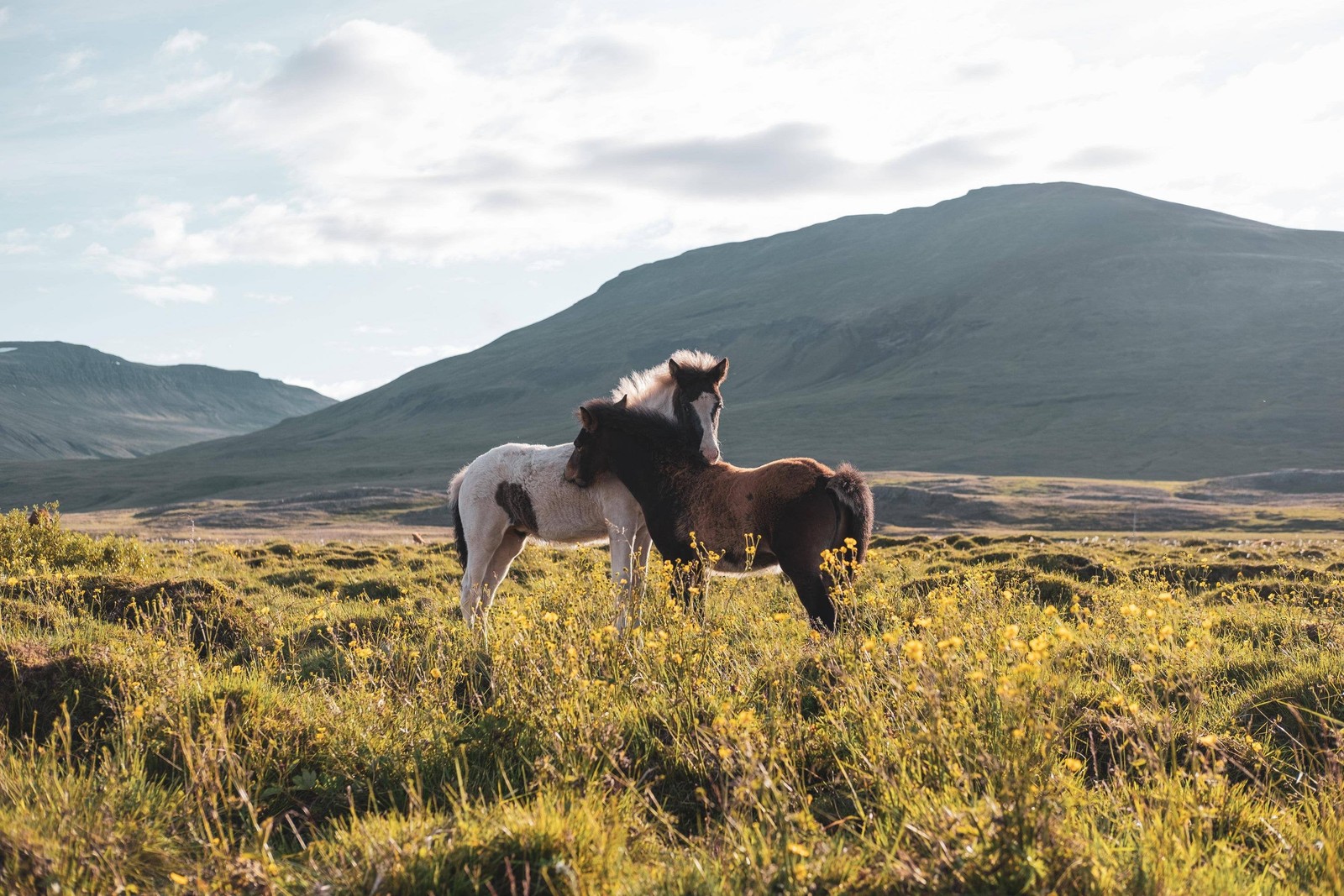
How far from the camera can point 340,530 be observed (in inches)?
2473

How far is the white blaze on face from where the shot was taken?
9.48 metres

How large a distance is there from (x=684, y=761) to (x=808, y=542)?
3533 mm

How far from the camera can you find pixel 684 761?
4.70 metres

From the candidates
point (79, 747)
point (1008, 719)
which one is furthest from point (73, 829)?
point (1008, 719)

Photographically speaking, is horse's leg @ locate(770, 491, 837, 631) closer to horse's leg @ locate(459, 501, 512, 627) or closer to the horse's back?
the horse's back

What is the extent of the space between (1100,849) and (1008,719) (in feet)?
2.42

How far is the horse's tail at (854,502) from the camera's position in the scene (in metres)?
7.98

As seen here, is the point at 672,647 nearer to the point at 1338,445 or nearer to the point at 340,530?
the point at 340,530

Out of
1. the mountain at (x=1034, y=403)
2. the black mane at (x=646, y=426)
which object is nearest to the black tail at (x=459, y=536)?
the black mane at (x=646, y=426)

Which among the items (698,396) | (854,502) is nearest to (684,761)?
(854,502)

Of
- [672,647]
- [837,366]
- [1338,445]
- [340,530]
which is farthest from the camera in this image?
[837,366]

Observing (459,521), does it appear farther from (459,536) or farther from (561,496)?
(561,496)

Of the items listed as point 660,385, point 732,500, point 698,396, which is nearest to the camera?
point 732,500

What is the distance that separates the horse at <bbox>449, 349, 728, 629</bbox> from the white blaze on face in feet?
0.04
